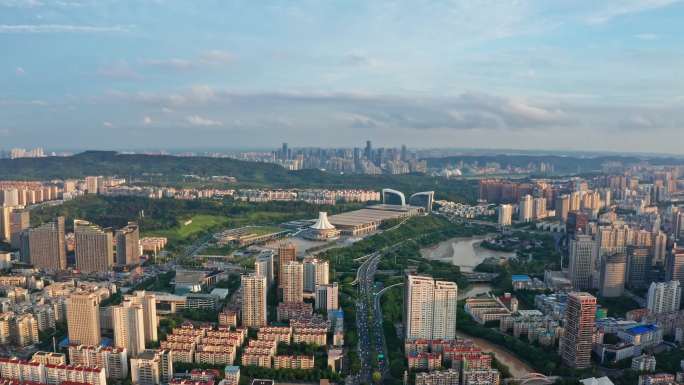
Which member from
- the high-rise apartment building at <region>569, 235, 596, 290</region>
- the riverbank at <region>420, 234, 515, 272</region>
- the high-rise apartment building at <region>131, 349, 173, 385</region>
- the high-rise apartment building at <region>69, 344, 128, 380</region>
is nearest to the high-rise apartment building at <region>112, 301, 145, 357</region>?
the high-rise apartment building at <region>69, 344, 128, 380</region>

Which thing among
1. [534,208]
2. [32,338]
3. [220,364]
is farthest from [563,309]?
[534,208]

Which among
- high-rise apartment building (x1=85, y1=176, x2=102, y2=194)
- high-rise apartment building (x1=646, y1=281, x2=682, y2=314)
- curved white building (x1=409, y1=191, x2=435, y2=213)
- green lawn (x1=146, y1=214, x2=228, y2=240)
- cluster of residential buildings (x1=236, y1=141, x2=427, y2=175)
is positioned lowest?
high-rise apartment building (x1=646, y1=281, x2=682, y2=314)

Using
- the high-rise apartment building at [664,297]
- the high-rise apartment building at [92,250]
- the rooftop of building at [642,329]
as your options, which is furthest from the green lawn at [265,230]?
the rooftop of building at [642,329]

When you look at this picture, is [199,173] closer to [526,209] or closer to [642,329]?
[526,209]

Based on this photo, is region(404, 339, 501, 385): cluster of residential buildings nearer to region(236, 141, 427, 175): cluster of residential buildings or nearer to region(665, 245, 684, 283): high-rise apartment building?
region(665, 245, 684, 283): high-rise apartment building

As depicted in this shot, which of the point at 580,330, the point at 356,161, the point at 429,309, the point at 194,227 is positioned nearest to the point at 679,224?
the point at 580,330

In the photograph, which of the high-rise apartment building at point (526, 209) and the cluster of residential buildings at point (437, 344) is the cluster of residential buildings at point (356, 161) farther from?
the cluster of residential buildings at point (437, 344)
